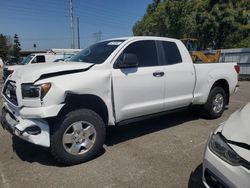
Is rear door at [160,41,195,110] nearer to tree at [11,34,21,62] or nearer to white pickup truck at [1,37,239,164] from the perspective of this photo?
white pickup truck at [1,37,239,164]

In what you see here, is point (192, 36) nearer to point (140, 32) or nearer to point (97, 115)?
point (140, 32)

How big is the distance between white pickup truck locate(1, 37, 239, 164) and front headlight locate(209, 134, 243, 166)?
1784 mm

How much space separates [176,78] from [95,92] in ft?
6.04

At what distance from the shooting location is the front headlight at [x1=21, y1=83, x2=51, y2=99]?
3.26 metres

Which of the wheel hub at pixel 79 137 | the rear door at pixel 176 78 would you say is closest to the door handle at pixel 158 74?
the rear door at pixel 176 78

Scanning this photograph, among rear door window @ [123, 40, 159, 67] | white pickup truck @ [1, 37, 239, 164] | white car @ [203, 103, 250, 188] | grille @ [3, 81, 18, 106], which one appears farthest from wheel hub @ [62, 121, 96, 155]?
white car @ [203, 103, 250, 188]

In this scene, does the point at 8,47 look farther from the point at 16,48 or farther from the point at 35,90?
the point at 35,90

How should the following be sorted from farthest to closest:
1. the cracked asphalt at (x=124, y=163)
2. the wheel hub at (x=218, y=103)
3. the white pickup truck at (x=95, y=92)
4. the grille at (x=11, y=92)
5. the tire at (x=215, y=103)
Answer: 1. the wheel hub at (x=218, y=103)
2. the tire at (x=215, y=103)
3. the grille at (x=11, y=92)
4. the white pickup truck at (x=95, y=92)
5. the cracked asphalt at (x=124, y=163)

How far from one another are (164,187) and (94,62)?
2.17 metres

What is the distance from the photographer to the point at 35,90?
3.29 m

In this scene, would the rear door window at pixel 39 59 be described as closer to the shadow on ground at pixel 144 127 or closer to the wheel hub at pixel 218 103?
the shadow on ground at pixel 144 127

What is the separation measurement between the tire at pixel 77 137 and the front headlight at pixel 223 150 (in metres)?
1.76

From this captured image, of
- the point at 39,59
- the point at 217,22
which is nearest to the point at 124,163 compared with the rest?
the point at 39,59

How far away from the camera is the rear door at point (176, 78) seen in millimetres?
4691
